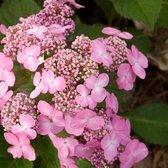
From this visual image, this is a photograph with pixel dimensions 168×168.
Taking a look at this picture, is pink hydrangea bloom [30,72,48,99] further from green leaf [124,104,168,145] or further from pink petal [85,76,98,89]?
green leaf [124,104,168,145]

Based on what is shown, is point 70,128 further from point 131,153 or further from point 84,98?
point 131,153

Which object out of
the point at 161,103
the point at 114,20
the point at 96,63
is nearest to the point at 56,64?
the point at 96,63

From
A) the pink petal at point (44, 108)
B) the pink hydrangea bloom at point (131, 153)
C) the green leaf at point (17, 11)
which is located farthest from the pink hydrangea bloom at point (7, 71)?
the green leaf at point (17, 11)

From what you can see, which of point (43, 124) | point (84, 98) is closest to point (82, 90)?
point (84, 98)

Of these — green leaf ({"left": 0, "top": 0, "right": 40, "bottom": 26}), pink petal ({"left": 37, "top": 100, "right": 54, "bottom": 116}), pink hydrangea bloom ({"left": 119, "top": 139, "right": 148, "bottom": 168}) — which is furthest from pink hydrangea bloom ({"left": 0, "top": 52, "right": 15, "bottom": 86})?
green leaf ({"left": 0, "top": 0, "right": 40, "bottom": 26})

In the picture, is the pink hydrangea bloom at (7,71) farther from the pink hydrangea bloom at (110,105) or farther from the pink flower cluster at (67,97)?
the pink hydrangea bloom at (110,105)

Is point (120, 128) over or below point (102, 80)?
below
